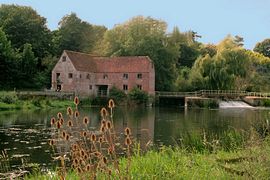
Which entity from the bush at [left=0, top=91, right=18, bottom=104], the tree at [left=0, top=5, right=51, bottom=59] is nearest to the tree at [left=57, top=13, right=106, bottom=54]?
the tree at [left=0, top=5, right=51, bottom=59]

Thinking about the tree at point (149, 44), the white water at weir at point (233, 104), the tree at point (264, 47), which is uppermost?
the tree at point (264, 47)

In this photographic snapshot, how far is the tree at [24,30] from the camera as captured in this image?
200 feet

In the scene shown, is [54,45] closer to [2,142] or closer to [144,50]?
[144,50]

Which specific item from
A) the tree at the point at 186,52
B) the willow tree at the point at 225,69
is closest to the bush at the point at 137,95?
the willow tree at the point at 225,69

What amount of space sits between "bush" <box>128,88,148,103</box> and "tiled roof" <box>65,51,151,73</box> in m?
4.01

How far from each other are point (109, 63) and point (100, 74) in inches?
85.1

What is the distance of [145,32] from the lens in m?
63.4

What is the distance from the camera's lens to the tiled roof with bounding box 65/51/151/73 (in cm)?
6028

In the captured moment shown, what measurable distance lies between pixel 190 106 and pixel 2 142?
3969 centimetres

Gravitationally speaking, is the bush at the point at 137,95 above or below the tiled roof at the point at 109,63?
below

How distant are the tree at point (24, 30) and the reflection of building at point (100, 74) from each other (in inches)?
212

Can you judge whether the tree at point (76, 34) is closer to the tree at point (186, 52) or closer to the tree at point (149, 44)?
the tree at point (149, 44)

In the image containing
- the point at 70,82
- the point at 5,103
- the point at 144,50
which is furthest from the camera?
the point at 144,50

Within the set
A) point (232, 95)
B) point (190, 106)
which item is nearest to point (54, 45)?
point (190, 106)
